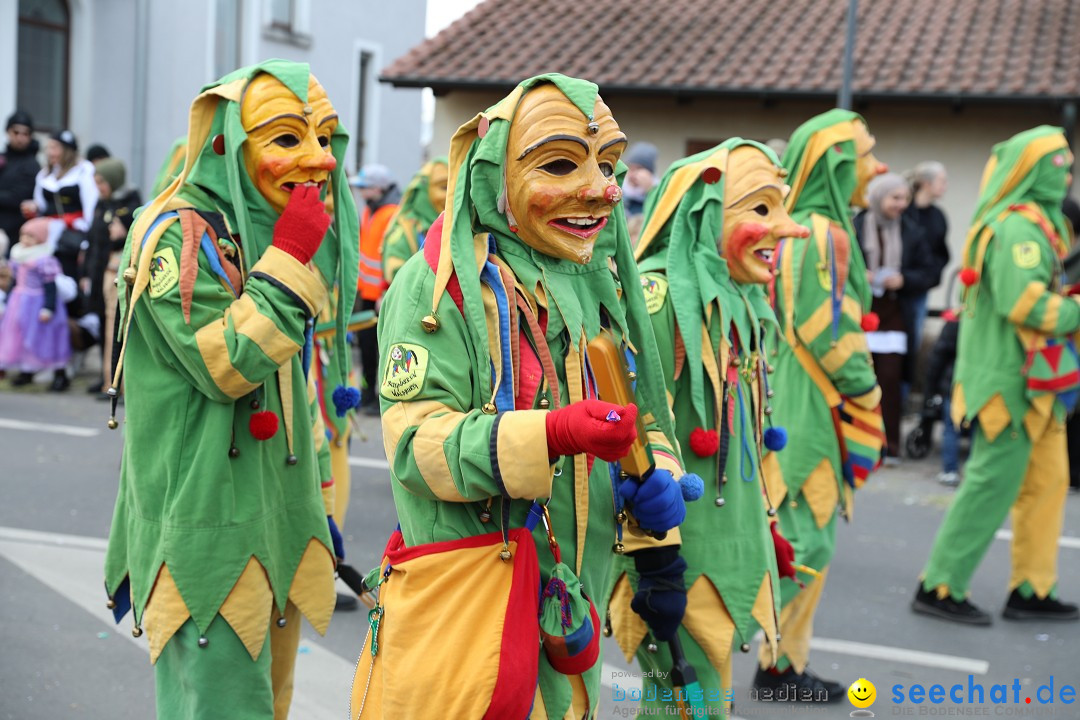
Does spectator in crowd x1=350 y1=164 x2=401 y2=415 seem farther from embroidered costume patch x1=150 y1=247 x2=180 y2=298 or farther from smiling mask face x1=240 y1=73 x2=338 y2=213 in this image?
embroidered costume patch x1=150 y1=247 x2=180 y2=298

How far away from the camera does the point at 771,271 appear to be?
13.1ft

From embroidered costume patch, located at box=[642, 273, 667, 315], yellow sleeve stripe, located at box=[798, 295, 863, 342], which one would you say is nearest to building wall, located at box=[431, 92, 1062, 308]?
yellow sleeve stripe, located at box=[798, 295, 863, 342]

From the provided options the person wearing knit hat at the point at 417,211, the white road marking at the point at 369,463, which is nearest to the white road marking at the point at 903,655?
the white road marking at the point at 369,463

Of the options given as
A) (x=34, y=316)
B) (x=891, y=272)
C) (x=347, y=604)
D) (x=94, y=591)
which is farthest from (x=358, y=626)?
(x=34, y=316)

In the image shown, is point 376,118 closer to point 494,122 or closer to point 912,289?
point 912,289

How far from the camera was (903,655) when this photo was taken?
5.53 m

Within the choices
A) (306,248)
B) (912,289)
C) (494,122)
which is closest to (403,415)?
(494,122)

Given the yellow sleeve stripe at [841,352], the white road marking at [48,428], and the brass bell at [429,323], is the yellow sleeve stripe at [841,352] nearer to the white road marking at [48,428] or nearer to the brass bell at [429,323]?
the brass bell at [429,323]

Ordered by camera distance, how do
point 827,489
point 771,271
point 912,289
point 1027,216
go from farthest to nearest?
point 912,289 → point 1027,216 → point 827,489 → point 771,271

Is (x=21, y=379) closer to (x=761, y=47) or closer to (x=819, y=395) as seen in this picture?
(x=819, y=395)

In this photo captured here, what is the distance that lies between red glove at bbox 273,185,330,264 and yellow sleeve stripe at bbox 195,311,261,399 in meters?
0.24

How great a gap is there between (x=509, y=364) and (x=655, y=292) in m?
1.37

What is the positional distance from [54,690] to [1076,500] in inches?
279

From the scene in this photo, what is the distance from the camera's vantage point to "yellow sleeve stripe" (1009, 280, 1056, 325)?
5.73 meters
